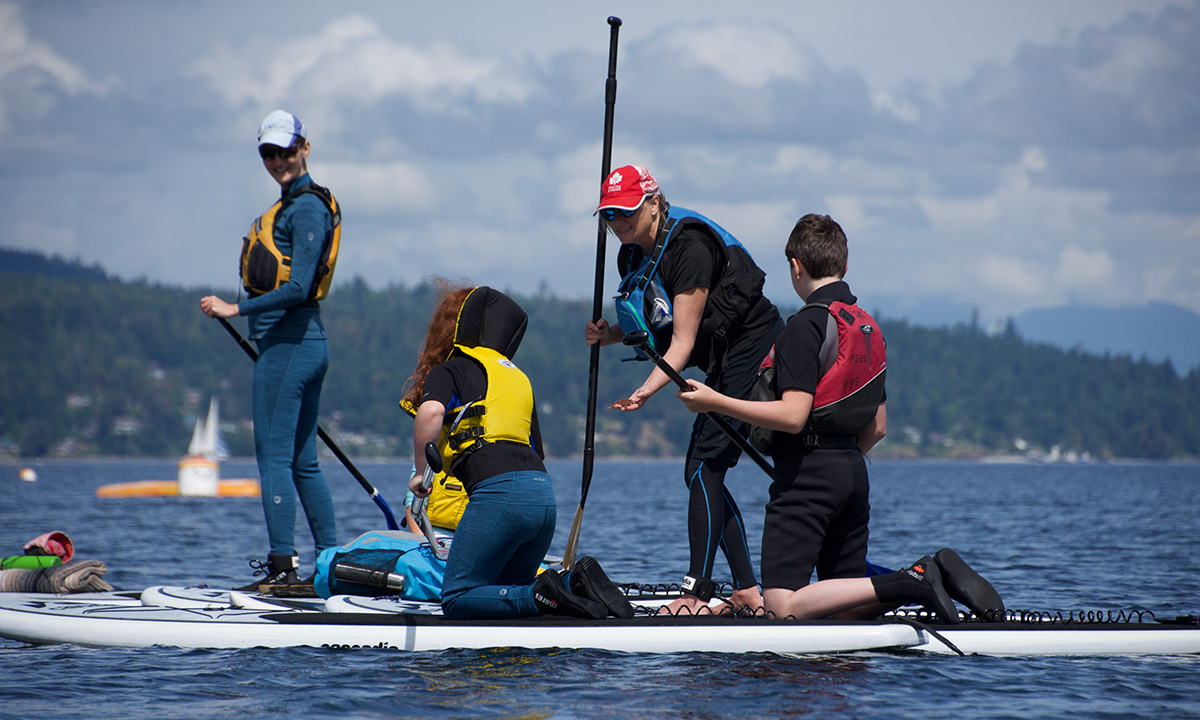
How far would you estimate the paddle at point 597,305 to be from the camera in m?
6.77

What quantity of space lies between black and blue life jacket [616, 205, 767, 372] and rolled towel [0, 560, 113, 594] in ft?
Result: 13.4

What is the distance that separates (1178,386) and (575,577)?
211 m

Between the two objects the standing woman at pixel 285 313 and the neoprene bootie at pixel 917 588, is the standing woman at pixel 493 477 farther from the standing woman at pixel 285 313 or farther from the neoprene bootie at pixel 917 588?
the standing woman at pixel 285 313

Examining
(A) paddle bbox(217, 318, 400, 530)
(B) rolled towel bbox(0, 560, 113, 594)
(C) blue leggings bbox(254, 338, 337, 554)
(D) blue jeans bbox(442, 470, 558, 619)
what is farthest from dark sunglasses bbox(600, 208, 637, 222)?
(B) rolled towel bbox(0, 560, 113, 594)

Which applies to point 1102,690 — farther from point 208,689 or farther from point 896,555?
point 896,555

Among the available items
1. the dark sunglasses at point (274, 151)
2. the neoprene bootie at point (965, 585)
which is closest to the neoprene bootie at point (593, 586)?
the neoprene bootie at point (965, 585)

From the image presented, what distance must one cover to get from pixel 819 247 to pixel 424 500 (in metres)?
2.42

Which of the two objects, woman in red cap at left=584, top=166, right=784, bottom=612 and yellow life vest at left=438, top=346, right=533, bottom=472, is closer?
yellow life vest at left=438, top=346, right=533, bottom=472

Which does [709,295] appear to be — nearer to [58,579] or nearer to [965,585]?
[965,585]

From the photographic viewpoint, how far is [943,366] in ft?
655

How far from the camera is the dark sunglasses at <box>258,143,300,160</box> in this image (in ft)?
24.2

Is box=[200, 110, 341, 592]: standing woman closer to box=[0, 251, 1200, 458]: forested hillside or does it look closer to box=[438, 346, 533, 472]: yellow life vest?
box=[438, 346, 533, 472]: yellow life vest

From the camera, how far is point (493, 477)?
5816 millimetres

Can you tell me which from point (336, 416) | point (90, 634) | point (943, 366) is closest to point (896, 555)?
point (90, 634)
